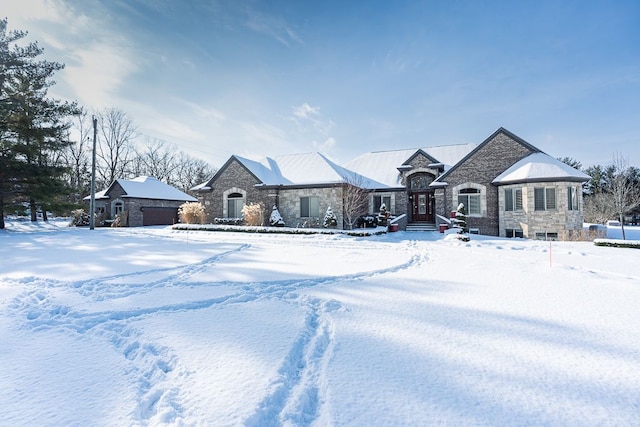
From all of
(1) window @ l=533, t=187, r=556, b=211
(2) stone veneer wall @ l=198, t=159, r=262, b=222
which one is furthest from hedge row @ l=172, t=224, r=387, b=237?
(1) window @ l=533, t=187, r=556, b=211

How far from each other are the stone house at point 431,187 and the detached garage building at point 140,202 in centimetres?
939

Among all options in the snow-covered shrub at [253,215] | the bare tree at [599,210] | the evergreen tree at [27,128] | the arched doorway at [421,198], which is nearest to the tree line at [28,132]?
the evergreen tree at [27,128]

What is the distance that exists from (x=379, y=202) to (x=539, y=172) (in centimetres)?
1043

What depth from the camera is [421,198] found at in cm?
2277

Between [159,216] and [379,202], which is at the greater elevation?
[379,202]

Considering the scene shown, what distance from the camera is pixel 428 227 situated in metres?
21.6

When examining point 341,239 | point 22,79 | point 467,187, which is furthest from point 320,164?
point 22,79

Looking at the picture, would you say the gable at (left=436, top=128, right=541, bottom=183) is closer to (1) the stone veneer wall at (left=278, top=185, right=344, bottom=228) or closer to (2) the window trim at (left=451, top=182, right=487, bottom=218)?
(2) the window trim at (left=451, top=182, right=487, bottom=218)

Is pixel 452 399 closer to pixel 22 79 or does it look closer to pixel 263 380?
pixel 263 380

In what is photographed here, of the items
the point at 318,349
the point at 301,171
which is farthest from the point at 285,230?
the point at 318,349

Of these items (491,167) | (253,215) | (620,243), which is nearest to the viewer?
(620,243)

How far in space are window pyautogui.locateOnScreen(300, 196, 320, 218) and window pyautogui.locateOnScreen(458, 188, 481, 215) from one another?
9.59 metres

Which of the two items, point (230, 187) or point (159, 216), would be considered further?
point (159, 216)

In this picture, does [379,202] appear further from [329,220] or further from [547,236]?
[547,236]
